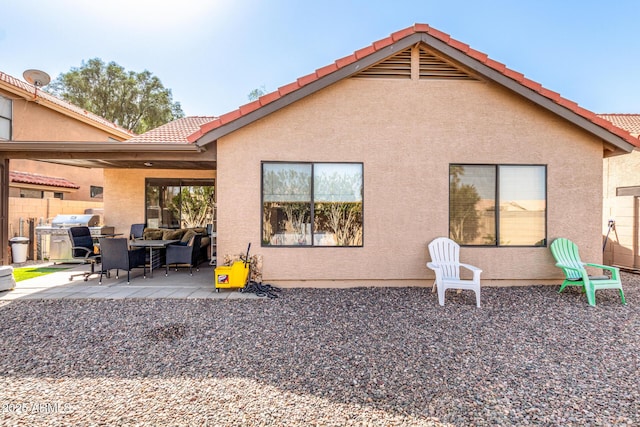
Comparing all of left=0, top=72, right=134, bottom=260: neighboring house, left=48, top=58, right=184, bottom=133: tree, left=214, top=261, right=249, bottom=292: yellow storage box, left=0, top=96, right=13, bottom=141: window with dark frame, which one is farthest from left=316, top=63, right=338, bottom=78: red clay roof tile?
left=48, top=58, right=184, bottom=133: tree

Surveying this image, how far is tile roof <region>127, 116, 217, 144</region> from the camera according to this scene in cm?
957

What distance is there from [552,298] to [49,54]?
85.3 feet

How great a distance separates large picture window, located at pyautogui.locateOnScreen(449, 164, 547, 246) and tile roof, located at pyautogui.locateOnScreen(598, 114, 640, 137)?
8384mm

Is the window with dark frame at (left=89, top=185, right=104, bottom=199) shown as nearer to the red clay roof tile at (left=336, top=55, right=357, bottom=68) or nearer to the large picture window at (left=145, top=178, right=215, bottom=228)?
the large picture window at (left=145, top=178, right=215, bottom=228)

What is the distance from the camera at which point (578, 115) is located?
611 cm

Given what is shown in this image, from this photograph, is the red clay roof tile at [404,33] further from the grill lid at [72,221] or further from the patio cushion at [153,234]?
the grill lid at [72,221]

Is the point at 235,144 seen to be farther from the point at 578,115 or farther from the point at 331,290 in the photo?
the point at 578,115

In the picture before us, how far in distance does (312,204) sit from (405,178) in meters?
1.95

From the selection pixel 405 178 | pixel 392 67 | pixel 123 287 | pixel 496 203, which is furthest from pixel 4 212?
pixel 496 203

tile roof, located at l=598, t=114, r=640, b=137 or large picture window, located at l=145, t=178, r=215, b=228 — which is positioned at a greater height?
tile roof, located at l=598, t=114, r=640, b=137

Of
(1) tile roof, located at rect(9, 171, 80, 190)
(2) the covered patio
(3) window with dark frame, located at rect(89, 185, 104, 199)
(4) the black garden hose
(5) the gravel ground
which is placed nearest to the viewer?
(5) the gravel ground

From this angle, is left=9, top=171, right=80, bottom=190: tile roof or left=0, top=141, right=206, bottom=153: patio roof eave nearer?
left=0, top=141, right=206, bottom=153: patio roof eave

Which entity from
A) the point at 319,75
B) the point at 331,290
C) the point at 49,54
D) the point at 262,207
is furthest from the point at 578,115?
the point at 49,54

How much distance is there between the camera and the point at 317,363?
334 centimetres
